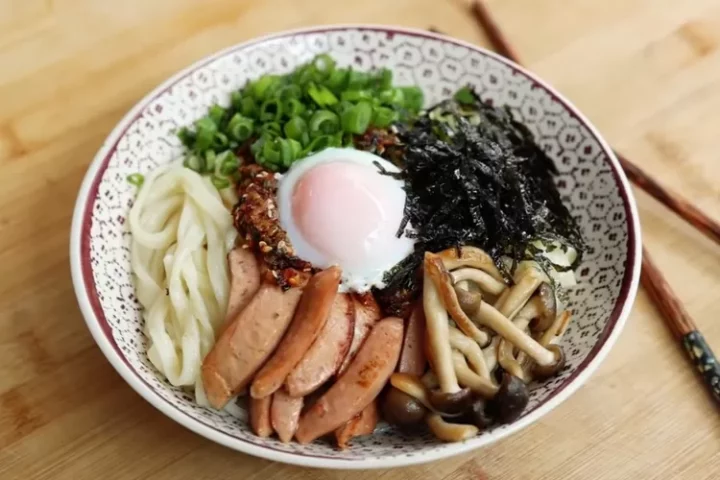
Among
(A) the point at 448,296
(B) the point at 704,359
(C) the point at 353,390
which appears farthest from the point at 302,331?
(B) the point at 704,359

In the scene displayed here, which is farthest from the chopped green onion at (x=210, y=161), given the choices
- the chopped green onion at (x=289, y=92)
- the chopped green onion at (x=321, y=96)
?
the chopped green onion at (x=321, y=96)

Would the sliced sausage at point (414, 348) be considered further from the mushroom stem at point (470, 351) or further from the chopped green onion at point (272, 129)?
the chopped green onion at point (272, 129)

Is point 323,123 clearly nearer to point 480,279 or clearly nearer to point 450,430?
point 480,279

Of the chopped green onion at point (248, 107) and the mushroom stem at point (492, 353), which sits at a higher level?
the chopped green onion at point (248, 107)

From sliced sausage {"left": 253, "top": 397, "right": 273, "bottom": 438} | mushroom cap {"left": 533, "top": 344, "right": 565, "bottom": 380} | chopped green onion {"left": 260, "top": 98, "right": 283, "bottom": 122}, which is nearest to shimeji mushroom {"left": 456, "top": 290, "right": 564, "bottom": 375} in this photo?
mushroom cap {"left": 533, "top": 344, "right": 565, "bottom": 380}

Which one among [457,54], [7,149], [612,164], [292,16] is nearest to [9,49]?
[7,149]

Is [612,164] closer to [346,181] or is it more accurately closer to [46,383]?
[346,181]
